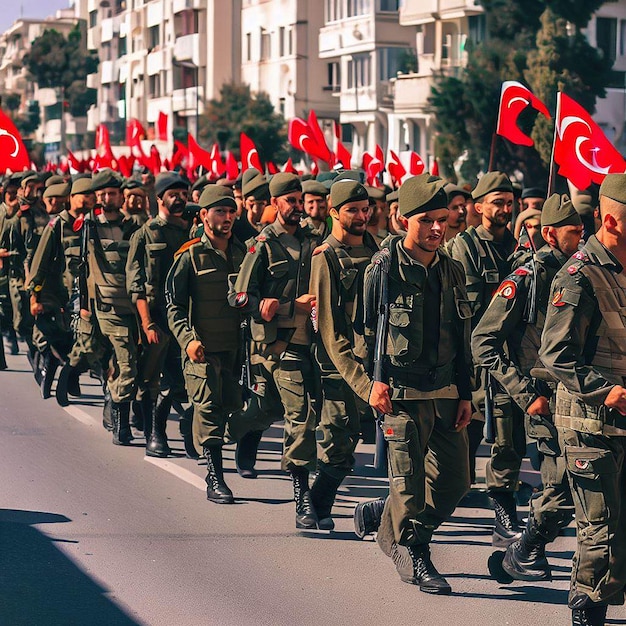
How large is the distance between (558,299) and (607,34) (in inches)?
A: 1863

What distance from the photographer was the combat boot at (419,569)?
310 inches

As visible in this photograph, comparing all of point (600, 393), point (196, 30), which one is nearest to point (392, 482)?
point (600, 393)

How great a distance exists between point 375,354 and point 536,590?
1366mm

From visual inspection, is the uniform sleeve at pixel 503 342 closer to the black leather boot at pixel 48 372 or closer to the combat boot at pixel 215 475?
the combat boot at pixel 215 475

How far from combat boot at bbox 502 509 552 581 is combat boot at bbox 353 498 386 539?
Result: 79cm

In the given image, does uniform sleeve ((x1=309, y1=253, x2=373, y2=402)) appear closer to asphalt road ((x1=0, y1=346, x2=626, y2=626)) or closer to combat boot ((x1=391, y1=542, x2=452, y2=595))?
combat boot ((x1=391, y1=542, x2=452, y2=595))

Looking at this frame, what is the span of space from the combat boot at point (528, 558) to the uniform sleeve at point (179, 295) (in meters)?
3.23

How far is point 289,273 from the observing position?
9984 mm

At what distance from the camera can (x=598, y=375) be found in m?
6.57

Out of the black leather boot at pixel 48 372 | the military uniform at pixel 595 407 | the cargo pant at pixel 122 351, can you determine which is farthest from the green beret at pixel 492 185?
the black leather boot at pixel 48 372

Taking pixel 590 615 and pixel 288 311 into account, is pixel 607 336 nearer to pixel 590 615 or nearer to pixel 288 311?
pixel 590 615

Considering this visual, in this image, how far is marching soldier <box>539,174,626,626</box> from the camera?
21.7 feet

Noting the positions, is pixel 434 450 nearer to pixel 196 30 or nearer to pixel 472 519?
pixel 472 519

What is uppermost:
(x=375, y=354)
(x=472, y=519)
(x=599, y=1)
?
(x=599, y=1)
